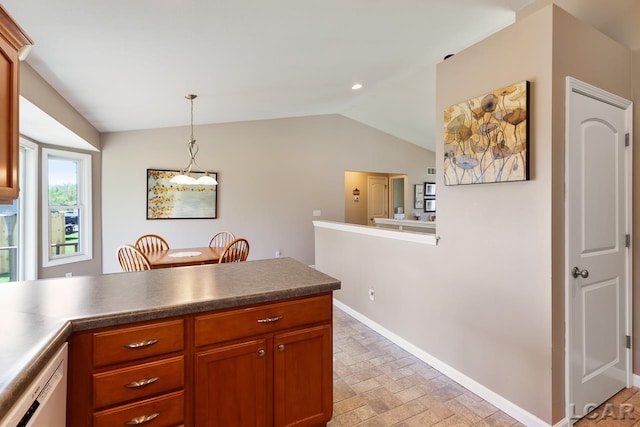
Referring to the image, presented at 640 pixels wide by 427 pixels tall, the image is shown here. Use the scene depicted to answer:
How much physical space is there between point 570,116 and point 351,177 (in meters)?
6.00

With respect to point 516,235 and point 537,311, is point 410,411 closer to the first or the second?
point 537,311

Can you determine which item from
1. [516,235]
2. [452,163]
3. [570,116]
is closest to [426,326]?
[516,235]

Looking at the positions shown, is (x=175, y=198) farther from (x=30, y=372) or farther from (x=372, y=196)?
(x=372, y=196)

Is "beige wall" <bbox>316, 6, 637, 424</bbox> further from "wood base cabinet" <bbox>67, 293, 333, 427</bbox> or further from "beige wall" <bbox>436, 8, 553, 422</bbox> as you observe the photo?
"wood base cabinet" <bbox>67, 293, 333, 427</bbox>

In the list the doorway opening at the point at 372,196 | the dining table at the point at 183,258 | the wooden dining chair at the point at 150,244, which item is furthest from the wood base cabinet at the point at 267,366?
the doorway opening at the point at 372,196

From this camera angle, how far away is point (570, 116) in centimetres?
181

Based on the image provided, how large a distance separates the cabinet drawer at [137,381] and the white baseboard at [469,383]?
6.42ft

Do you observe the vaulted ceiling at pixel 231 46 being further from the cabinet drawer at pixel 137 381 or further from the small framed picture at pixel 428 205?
the small framed picture at pixel 428 205

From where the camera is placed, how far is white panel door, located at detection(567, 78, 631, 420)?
1838mm

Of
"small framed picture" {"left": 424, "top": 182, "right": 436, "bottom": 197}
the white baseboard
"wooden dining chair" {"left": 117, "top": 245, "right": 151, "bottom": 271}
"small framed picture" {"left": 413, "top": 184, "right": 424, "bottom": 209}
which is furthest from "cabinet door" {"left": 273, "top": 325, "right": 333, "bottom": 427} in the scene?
"small framed picture" {"left": 424, "top": 182, "right": 436, "bottom": 197}

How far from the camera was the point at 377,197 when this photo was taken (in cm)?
798

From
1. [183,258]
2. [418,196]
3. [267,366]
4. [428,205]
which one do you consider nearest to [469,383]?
[267,366]

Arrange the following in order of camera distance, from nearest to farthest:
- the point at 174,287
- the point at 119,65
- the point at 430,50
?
the point at 174,287, the point at 119,65, the point at 430,50

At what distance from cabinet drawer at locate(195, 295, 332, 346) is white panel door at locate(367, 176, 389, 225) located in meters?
6.40
